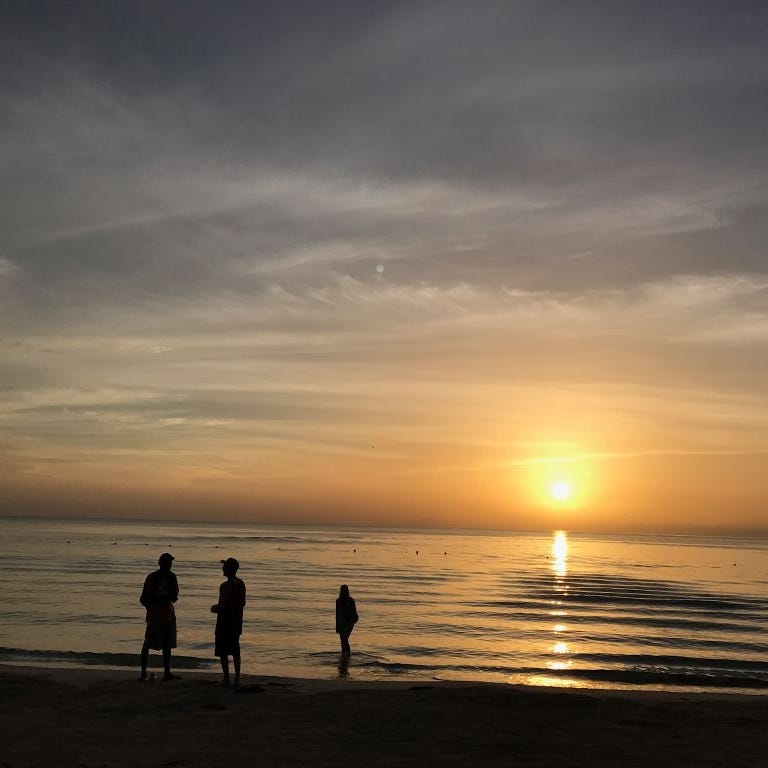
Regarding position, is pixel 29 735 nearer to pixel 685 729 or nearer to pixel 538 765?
pixel 538 765

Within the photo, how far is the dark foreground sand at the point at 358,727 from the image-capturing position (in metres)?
9.17

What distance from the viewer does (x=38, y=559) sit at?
66.4 metres

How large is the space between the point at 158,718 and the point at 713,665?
59.8 ft

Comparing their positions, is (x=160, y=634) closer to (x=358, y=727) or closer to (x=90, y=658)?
(x=358, y=727)

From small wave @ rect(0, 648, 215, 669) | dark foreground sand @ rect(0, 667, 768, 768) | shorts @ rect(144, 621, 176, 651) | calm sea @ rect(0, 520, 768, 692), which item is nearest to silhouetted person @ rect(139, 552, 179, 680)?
shorts @ rect(144, 621, 176, 651)

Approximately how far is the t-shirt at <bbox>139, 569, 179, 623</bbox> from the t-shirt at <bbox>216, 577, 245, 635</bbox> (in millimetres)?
949

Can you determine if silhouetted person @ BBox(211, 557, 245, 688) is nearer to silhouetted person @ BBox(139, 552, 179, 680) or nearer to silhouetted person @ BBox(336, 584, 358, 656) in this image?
silhouetted person @ BBox(139, 552, 179, 680)

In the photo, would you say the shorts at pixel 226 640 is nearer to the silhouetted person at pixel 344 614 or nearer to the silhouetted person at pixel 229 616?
the silhouetted person at pixel 229 616

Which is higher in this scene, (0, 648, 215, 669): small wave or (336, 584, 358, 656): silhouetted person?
(336, 584, 358, 656): silhouetted person

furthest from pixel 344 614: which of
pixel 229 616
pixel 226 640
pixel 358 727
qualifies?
pixel 358 727

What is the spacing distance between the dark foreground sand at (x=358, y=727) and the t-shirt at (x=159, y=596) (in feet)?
4.02

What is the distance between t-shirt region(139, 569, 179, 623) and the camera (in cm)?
1402

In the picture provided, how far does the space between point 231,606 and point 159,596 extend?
56.1 inches

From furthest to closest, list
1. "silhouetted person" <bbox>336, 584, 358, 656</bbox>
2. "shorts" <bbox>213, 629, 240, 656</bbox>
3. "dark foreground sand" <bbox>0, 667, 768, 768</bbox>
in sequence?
1. "silhouetted person" <bbox>336, 584, 358, 656</bbox>
2. "shorts" <bbox>213, 629, 240, 656</bbox>
3. "dark foreground sand" <bbox>0, 667, 768, 768</bbox>
